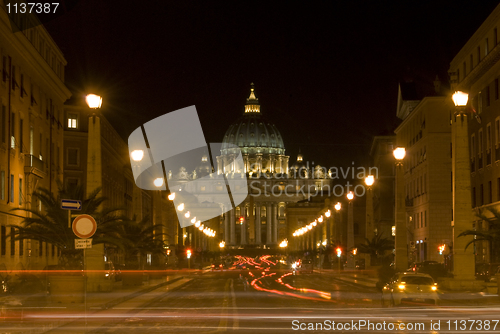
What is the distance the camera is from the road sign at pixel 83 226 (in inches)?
782

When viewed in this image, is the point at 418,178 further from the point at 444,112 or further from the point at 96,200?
the point at 96,200

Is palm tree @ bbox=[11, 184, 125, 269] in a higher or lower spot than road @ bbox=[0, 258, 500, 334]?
higher

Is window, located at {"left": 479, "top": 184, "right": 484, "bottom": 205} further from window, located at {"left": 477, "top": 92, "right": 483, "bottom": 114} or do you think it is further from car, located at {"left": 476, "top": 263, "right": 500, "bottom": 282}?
car, located at {"left": 476, "top": 263, "right": 500, "bottom": 282}

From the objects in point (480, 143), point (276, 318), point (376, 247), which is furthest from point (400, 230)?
point (276, 318)

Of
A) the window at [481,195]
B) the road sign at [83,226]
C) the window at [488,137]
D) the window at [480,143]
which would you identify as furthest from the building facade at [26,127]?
the window at [481,195]

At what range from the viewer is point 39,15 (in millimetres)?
46031

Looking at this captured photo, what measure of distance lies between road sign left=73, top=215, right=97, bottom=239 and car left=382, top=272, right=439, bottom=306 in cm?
916

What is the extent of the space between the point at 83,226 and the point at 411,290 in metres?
9.62

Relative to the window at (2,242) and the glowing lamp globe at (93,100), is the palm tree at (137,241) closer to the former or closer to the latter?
the window at (2,242)

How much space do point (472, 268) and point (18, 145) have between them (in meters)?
24.9

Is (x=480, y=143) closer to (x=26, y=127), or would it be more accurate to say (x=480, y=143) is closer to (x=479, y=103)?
(x=479, y=103)

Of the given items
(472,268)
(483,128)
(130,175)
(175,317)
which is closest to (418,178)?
(483,128)

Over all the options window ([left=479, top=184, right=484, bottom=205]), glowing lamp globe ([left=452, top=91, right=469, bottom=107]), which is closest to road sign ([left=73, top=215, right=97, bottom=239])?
glowing lamp globe ([left=452, top=91, right=469, bottom=107])

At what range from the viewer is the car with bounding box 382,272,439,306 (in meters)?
23.1
